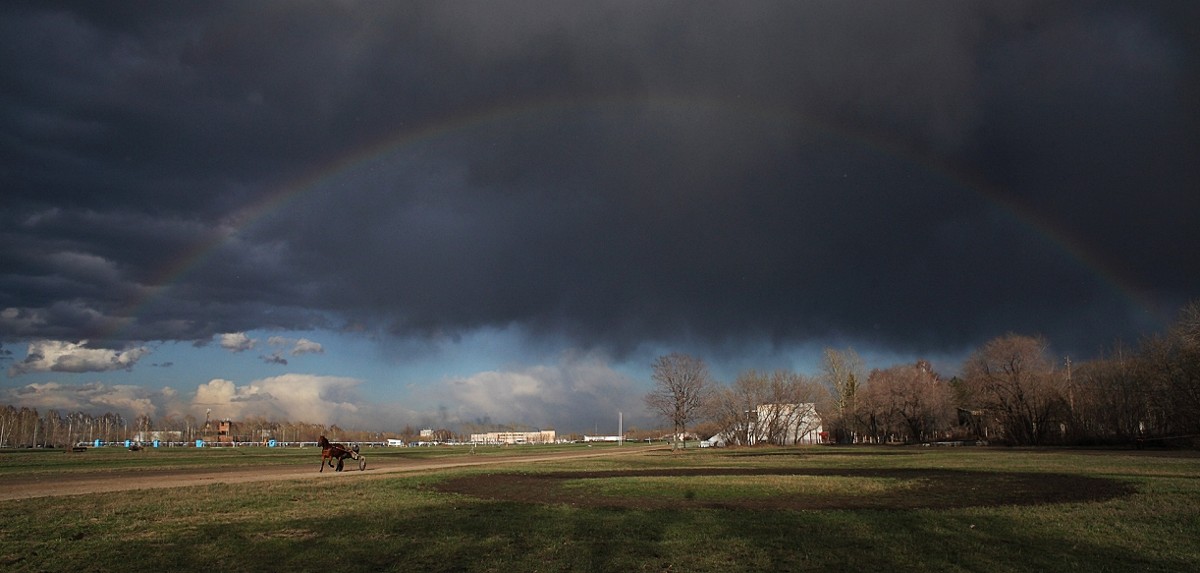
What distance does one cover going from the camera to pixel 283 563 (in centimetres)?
1172

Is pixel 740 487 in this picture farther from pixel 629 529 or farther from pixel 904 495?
pixel 629 529

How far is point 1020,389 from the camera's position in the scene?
88812 mm

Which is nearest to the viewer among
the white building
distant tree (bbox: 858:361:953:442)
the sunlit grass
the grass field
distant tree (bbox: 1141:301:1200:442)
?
→ the grass field

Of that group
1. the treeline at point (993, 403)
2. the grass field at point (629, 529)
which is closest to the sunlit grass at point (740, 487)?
the grass field at point (629, 529)

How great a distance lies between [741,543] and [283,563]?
7987mm

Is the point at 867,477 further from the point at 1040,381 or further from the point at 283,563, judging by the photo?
the point at 1040,381

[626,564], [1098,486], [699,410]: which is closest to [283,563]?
[626,564]

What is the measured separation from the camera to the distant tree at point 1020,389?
87.0 m

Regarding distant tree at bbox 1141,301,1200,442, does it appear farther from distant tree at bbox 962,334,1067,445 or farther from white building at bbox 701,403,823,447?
white building at bbox 701,403,823,447

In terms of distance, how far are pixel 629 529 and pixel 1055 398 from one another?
297 ft

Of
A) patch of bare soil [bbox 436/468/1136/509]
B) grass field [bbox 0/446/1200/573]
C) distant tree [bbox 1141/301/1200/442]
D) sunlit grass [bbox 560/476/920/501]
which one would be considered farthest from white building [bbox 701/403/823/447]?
grass field [bbox 0/446/1200/573]

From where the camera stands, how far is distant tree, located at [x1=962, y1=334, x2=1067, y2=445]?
87.0 m

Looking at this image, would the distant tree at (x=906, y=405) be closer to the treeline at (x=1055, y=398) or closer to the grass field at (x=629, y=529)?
the treeline at (x=1055, y=398)

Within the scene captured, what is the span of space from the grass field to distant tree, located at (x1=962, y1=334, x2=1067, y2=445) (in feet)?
230
